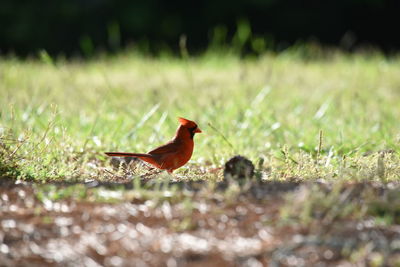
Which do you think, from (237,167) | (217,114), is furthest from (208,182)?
(217,114)

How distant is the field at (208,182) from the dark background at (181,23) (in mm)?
3720

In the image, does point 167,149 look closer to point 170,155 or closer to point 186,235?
point 170,155

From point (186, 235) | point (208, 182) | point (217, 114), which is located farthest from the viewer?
point (217, 114)

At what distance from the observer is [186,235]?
102 inches

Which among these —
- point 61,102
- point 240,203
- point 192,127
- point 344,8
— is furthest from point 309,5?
point 240,203

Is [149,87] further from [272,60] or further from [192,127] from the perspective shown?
[192,127]

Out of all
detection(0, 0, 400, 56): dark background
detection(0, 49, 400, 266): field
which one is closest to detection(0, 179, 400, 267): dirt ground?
detection(0, 49, 400, 266): field

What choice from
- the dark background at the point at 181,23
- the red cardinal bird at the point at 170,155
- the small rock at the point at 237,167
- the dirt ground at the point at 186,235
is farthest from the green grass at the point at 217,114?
the dark background at the point at 181,23

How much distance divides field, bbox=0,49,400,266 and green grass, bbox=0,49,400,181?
0.06 feet

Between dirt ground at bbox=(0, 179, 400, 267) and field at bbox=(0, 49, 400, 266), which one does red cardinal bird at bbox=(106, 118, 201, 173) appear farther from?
dirt ground at bbox=(0, 179, 400, 267)

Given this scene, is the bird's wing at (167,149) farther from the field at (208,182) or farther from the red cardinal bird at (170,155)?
the field at (208,182)

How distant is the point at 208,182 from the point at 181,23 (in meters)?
8.17

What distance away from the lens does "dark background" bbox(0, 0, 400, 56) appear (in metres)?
10.8

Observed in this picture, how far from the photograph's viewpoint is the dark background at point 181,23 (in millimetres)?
10750
